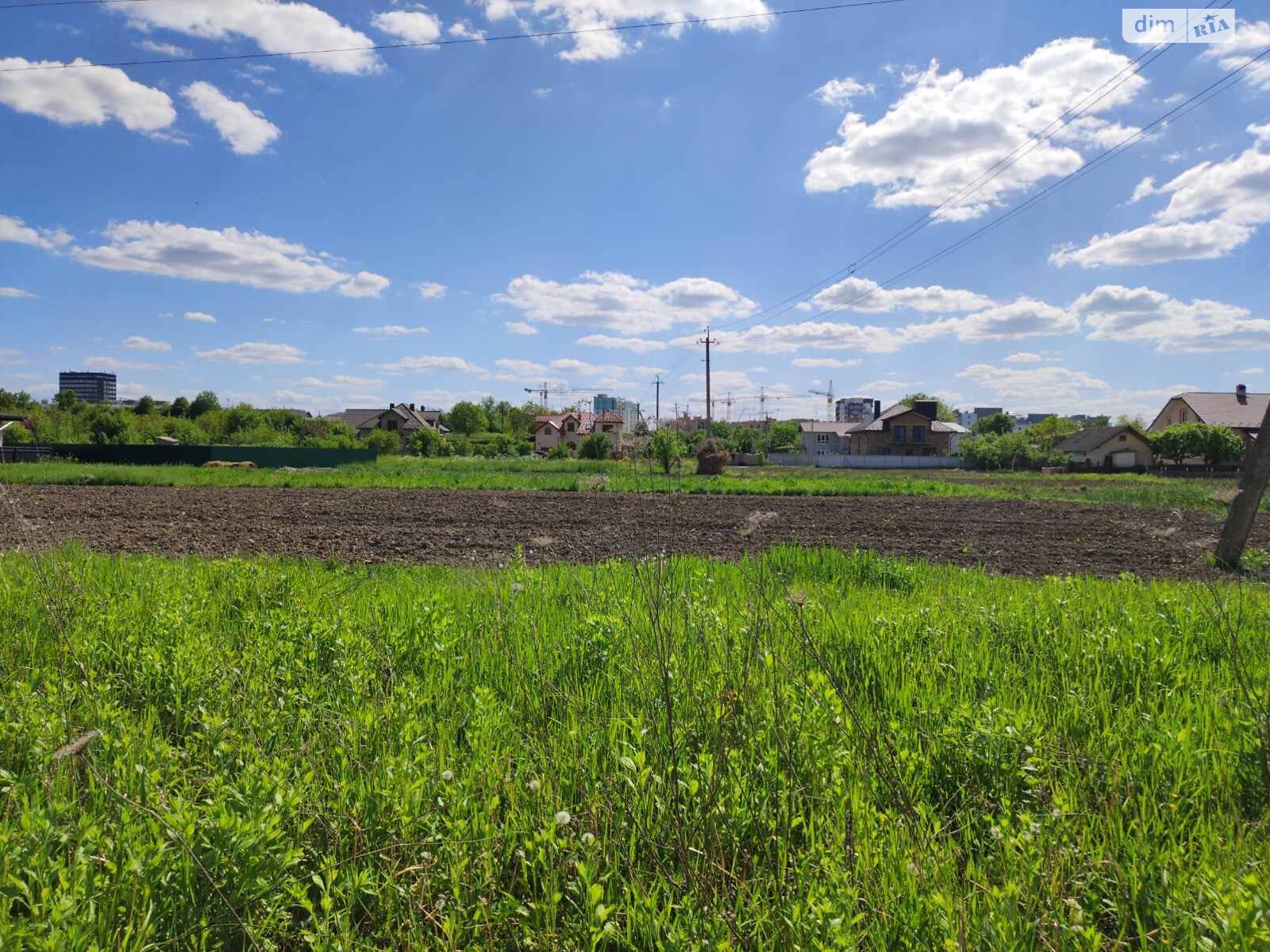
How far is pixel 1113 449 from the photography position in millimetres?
68750

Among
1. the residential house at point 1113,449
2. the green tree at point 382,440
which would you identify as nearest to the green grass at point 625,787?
the green tree at point 382,440

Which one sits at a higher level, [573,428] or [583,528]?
[573,428]

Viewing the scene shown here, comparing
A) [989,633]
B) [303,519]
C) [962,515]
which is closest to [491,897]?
[989,633]

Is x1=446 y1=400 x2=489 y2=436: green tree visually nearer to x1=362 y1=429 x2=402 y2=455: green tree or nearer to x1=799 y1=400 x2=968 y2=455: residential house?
x1=362 y1=429 x2=402 y2=455: green tree

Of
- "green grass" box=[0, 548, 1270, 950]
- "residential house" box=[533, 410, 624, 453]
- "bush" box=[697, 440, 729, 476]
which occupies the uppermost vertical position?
"residential house" box=[533, 410, 624, 453]

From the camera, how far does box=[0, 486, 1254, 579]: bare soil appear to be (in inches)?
435

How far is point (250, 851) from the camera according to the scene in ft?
6.70

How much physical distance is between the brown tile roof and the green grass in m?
72.4

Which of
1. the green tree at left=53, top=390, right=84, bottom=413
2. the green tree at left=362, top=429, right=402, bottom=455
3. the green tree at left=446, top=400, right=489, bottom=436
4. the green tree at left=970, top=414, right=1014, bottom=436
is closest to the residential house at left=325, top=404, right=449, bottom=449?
the green tree at left=446, top=400, right=489, bottom=436

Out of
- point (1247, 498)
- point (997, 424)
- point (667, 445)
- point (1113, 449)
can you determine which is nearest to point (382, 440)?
point (1247, 498)

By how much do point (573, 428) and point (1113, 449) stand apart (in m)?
67.7

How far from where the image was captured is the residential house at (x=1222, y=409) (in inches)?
2290

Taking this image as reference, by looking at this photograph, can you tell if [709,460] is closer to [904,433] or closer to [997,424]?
[904,433]

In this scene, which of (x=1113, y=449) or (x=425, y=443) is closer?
(x=1113, y=449)
